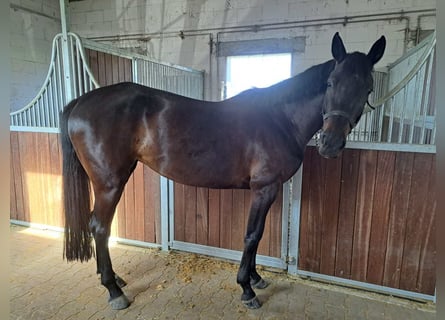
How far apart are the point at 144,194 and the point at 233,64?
120 inches

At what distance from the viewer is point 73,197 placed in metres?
1.80

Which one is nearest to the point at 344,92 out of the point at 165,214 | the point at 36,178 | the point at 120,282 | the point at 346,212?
the point at 346,212

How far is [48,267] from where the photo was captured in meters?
2.16

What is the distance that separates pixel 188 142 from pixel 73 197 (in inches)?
32.0

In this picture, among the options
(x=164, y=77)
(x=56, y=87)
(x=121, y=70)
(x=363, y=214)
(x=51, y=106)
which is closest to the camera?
(x=363, y=214)

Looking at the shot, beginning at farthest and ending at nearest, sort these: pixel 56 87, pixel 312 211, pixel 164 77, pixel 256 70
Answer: pixel 256 70
pixel 164 77
pixel 56 87
pixel 312 211

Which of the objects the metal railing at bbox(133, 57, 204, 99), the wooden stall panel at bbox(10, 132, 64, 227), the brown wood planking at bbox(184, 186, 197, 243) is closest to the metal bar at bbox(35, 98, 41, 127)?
the wooden stall panel at bbox(10, 132, 64, 227)

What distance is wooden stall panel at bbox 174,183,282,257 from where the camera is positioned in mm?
2145

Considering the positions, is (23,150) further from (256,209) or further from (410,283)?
(410,283)

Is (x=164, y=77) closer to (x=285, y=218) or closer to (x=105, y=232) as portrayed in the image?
(x=105, y=232)

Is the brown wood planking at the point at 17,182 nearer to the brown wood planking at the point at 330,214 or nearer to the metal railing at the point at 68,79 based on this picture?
the metal railing at the point at 68,79

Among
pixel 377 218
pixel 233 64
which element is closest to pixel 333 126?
pixel 377 218

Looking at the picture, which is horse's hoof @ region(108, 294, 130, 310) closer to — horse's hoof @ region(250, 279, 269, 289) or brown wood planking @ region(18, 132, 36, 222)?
horse's hoof @ region(250, 279, 269, 289)

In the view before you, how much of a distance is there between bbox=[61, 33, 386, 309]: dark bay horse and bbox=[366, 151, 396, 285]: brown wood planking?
1.69ft
